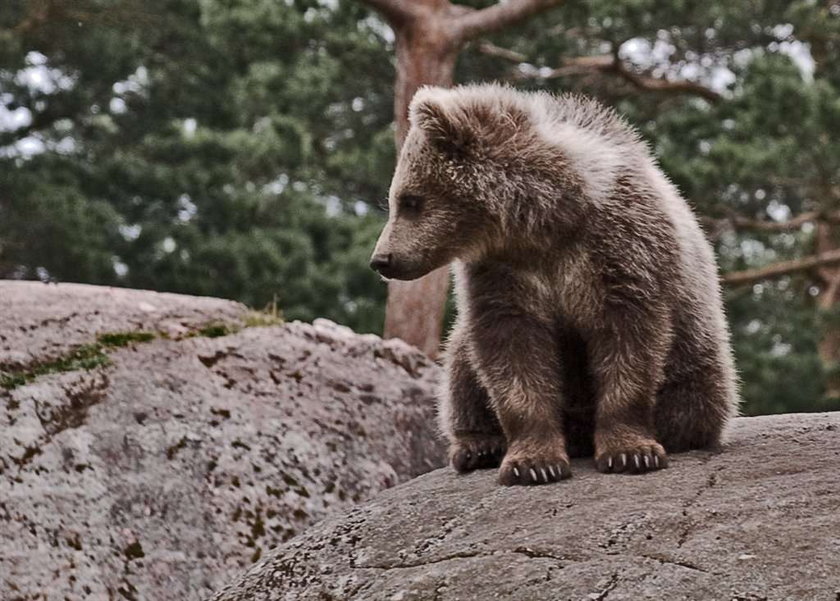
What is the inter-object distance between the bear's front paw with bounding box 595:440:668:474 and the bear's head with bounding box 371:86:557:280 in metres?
0.87

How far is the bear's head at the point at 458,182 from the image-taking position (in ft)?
15.0

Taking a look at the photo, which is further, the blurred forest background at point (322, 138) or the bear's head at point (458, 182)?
the blurred forest background at point (322, 138)

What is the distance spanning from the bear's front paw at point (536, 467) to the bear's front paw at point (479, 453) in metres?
0.46

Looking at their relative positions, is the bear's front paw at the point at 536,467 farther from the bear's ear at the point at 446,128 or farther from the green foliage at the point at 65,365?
the green foliage at the point at 65,365

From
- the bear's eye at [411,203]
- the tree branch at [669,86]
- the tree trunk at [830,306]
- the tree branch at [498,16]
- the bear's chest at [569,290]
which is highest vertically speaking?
the tree branch at [498,16]

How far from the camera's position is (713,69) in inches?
640

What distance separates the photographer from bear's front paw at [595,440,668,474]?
438 cm

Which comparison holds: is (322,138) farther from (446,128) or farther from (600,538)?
(600,538)

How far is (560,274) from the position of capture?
454 cm

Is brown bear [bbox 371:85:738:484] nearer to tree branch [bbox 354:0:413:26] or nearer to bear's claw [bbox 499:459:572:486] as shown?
bear's claw [bbox 499:459:572:486]

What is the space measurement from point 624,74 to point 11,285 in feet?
28.7

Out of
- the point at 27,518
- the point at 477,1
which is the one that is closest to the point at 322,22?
the point at 477,1

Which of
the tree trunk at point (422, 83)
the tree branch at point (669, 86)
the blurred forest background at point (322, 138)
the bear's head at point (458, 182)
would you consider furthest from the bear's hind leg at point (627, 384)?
the tree branch at point (669, 86)

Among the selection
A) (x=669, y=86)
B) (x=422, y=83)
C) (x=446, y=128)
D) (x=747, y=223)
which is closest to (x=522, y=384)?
(x=446, y=128)
